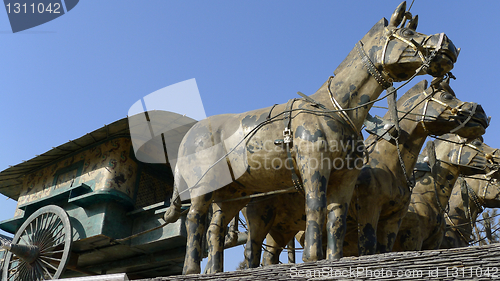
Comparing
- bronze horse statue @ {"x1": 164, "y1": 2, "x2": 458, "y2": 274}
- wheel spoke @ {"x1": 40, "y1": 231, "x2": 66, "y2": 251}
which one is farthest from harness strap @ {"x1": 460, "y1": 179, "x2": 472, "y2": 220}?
wheel spoke @ {"x1": 40, "y1": 231, "x2": 66, "y2": 251}

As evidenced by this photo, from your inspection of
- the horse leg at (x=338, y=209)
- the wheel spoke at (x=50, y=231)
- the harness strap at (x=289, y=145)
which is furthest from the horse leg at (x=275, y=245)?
the wheel spoke at (x=50, y=231)

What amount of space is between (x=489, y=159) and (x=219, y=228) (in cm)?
582

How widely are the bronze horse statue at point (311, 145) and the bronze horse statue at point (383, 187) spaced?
0.93 meters

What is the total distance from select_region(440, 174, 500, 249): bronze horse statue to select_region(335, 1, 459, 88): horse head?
17.1 ft

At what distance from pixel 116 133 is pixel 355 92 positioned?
18.9ft

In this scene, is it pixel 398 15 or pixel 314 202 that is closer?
pixel 314 202

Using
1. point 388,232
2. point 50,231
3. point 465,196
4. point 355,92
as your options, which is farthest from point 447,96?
point 50,231

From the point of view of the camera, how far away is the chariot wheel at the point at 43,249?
9.69 meters

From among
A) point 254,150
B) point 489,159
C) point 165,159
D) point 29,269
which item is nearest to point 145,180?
point 165,159

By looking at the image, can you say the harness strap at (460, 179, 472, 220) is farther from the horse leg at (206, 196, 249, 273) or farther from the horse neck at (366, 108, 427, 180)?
the horse leg at (206, 196, 249, 273)

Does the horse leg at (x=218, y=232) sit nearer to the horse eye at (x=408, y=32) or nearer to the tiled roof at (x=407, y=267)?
the tiled roof at (x=407, y=267)

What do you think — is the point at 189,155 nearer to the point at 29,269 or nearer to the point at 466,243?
the point at 29,269

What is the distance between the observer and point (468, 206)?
10961 mm

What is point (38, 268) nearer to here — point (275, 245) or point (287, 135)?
point (275, 245)
